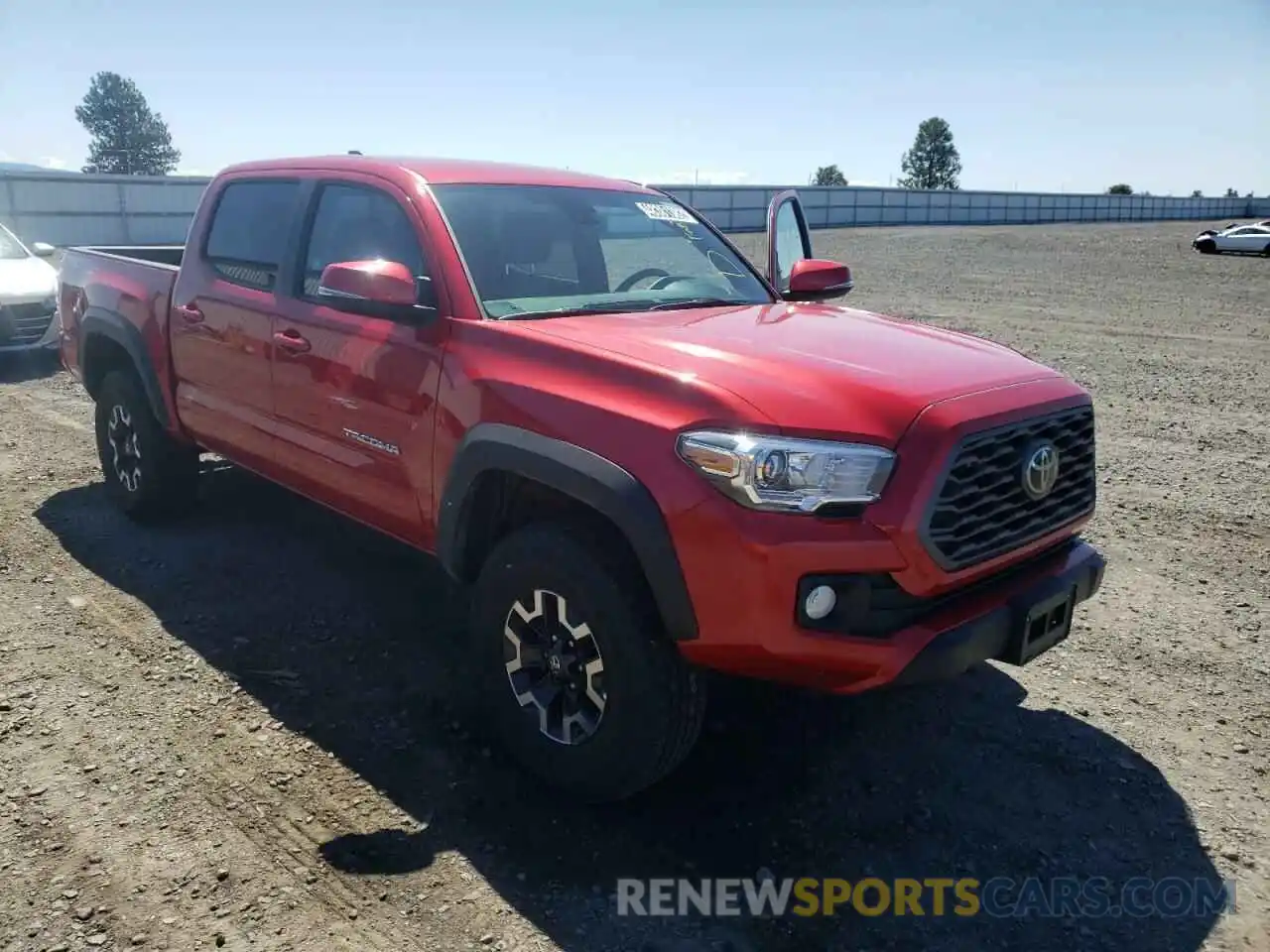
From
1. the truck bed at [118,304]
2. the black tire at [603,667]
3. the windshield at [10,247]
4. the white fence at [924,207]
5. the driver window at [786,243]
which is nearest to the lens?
the black tire at [603,667]

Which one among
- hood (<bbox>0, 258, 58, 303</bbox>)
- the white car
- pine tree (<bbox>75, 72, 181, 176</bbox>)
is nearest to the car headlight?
the white car

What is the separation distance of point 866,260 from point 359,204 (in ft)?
79.6

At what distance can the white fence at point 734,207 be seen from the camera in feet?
78.0

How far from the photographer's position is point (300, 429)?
4.32 m

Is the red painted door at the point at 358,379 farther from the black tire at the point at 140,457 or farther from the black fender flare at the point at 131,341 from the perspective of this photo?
the black tire at the point at 140,457

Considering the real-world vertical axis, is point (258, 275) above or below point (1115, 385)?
above

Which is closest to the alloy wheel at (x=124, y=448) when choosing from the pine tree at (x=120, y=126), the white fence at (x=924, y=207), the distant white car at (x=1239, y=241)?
the white fence at (x=924, y=207)

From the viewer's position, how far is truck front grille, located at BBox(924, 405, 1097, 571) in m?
2.86

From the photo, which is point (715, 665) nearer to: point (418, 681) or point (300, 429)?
point (418, 681)

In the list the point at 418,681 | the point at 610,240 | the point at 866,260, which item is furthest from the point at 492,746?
the point at 866,260

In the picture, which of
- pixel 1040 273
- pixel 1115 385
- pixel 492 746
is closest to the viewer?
pixel 492 746

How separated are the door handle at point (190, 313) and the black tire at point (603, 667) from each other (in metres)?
2.46

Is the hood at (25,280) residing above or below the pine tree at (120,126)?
below

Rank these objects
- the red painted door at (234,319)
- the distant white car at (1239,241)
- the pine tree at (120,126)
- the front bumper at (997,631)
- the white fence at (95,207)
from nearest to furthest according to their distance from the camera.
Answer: the front bumper at (997,631)
the red painted door at (234,319)
the white fence at (95,207)
the distant white car at (1239,241)
the pine tree at (120,126)
